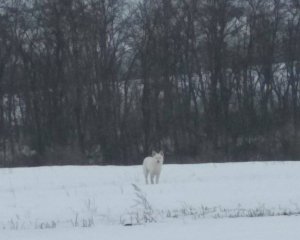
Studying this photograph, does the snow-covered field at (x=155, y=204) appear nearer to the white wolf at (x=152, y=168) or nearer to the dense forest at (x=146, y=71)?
the white wolf at (x=152, y=168)

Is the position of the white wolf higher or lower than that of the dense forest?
lower

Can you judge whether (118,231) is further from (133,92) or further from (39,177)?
(133,92)

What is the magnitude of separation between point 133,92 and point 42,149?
8.69 meters

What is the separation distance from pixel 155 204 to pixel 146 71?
37091 millimetres

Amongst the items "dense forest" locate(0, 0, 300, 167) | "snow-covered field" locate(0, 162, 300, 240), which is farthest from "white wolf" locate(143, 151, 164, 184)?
"dense forest" locate(0, 0, 300, 167)

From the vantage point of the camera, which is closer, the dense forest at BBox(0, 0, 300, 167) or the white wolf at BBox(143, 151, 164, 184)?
the white wolf at BBox(143, 151, 164, 184)

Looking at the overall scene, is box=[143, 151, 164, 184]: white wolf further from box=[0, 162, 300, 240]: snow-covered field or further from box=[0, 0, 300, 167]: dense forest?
box=[0, 0, 300, 167]: dense forest

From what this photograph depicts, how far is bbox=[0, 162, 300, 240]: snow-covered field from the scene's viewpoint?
10203 mm

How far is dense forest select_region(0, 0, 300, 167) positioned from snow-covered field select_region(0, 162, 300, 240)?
938 inches

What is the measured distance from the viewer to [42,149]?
48.5 metres

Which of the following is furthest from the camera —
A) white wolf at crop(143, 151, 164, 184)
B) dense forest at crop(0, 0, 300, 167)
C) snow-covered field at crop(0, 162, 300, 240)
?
dense forest at crop(0, 0, 300, 167)

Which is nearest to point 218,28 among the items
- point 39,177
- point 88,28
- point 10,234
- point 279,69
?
point 279,69

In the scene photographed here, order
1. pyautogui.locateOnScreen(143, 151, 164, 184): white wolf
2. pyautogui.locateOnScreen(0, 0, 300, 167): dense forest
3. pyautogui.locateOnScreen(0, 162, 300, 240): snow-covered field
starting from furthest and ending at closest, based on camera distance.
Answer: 1. pyautogui.locateOnScreen(0, 0, 300, 167): dense forest
2. pyautogui.locateOnScreen(143, 151, 164, 184): white wolf
3. pyautogui.locateOnScreen(0, 162, 300, 240): snow-covered field

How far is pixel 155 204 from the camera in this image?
16.1m
